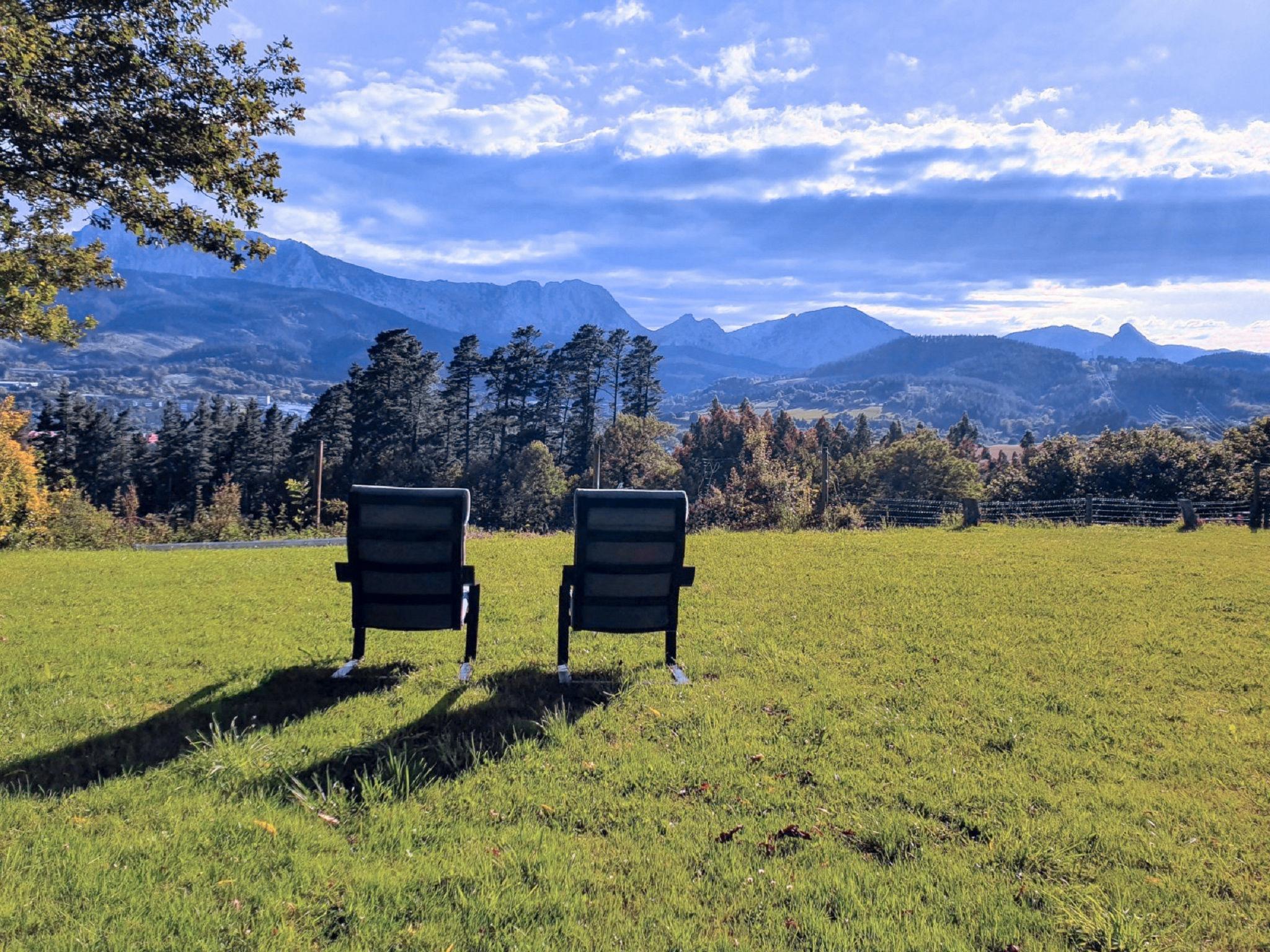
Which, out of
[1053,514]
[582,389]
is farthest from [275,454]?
[1053,514]

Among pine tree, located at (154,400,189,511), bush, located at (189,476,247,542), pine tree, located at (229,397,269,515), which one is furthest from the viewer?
pine tree, located at (154,400,189,511)

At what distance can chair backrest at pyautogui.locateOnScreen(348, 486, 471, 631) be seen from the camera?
5410mm

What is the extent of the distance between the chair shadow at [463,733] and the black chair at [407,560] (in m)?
0.54

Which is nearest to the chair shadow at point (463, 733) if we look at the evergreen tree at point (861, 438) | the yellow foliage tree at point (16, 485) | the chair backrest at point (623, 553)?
the chair backrest at point (623, 553)

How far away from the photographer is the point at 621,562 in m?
5.50

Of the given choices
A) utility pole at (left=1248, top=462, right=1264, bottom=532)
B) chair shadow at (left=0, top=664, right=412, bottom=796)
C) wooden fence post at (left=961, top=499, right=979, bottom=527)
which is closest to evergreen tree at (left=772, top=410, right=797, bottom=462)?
utility pole at (left=1248, top=462, right=1264, bottom=532)

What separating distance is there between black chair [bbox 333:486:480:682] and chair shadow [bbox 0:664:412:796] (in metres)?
0.29

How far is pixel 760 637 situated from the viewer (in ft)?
21.6

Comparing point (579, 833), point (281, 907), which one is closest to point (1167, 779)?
point (579, 833)

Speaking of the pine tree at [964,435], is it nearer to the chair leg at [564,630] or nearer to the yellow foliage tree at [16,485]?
the yellow foliage tree at [16,485]

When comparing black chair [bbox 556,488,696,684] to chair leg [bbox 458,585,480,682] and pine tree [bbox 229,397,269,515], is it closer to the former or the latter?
chair leg [bbox 458,585,480,682]

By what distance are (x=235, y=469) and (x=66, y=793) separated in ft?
258

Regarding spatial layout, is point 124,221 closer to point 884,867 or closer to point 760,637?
point 760,637

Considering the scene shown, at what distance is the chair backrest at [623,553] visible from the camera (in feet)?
17.9
